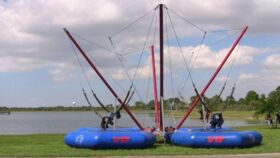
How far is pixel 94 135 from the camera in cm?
2408

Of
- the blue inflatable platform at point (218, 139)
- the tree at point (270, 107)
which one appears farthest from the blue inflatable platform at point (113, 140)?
the tree at point (270, 107)

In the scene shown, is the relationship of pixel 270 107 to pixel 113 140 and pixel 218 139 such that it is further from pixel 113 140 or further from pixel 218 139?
pixel 113 140

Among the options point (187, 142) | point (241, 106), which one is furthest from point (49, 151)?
point (241, 106)

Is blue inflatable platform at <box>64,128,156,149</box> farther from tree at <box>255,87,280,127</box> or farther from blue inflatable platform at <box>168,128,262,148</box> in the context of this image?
tree at <box>255,87,280,127</box>

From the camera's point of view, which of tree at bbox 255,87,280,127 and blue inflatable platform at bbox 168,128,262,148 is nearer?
blue inflatable platform at bbox 168,128,262,148

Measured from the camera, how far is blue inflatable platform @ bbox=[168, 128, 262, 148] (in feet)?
78.0

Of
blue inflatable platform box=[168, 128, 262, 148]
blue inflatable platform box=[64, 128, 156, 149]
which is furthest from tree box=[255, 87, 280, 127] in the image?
blue inflatable platform box=[64, 128, 156, 149]

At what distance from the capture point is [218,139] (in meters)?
23.9

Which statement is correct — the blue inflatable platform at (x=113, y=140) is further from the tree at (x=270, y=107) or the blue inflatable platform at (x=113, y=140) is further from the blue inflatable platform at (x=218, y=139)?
the tree at (x=270, y=107)

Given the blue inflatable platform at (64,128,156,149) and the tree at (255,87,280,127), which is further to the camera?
the tree at (255,87,280,127)

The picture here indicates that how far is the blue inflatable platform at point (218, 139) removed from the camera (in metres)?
23.8

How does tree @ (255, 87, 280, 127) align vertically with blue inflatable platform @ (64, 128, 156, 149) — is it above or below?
above

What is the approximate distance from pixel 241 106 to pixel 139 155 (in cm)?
14098

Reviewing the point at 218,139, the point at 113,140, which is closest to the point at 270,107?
the point at 218,139
